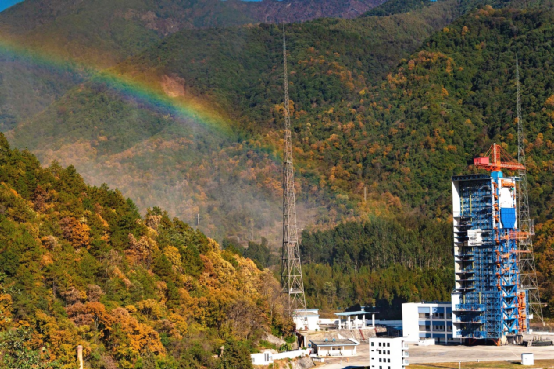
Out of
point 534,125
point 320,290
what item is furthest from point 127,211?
point 534,125

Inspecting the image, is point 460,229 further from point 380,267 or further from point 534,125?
point 534,125

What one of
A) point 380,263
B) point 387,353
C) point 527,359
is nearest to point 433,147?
point 380,263

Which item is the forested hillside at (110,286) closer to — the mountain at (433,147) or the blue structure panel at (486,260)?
the blue structure panel at (486,260)

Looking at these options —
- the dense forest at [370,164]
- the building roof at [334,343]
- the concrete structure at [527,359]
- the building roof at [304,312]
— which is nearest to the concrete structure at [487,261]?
the building roof at [334,343]

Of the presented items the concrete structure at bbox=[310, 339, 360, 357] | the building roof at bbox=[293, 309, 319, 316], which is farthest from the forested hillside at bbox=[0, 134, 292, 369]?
the building roof at bbox=[293, 309, 319, 316]

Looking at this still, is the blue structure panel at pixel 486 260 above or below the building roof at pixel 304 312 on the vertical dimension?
above

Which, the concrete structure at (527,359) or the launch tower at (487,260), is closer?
the concrete structure at (527,359)

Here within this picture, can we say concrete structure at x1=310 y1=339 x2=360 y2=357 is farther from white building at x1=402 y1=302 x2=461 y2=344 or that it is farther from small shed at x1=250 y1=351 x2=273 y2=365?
small shed at x1=250 y1=351 x2=273 y2=365
